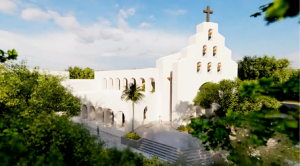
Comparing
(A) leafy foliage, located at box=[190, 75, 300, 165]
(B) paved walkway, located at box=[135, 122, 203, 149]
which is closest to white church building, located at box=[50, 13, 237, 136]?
(B) paved walkway, located at box=[135, 122, 203, 149]

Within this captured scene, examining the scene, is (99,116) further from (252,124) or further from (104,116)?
(252,124)

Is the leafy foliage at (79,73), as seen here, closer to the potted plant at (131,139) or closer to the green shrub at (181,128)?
the potted plant at (131,139)

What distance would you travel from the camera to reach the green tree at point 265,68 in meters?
27.0

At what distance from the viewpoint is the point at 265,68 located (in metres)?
29.6

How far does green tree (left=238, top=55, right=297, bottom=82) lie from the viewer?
2705 centimetres

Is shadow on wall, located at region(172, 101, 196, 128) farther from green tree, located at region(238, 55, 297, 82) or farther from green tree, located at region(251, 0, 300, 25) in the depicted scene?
green tree, located at region(251, 0, 300, 25)

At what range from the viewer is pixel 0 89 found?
36.0 ft

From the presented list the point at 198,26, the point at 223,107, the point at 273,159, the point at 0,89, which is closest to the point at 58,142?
the point at 0,89

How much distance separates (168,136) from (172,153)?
2806mm

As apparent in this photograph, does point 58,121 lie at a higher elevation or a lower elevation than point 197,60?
lower

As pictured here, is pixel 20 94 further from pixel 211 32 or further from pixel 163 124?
pixel 211 32

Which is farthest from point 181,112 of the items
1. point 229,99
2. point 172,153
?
point 172,153

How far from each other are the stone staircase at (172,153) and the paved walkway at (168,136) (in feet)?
1.49

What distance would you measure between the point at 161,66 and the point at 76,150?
609 inches
